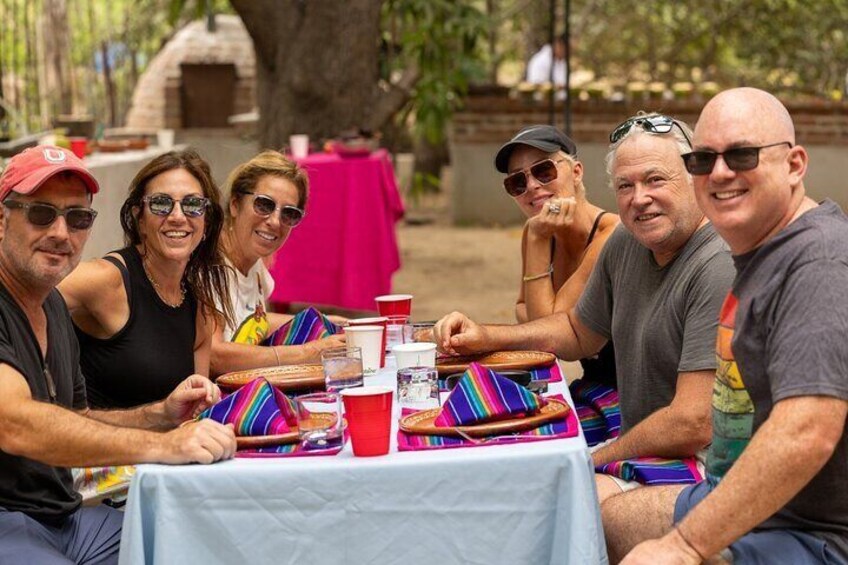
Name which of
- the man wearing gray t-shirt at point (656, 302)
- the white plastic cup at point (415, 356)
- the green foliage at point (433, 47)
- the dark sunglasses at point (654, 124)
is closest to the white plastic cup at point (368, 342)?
the white plastic cup at point (415, 356)

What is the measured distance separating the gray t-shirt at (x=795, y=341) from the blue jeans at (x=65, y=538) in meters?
1.42

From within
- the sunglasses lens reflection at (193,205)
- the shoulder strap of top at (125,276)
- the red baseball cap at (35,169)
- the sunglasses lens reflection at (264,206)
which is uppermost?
the red baseball cap at (35,169)

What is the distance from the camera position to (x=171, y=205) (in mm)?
3238

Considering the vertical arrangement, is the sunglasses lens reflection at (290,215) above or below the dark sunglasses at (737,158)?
below

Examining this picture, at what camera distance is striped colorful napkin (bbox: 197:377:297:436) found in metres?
2.48

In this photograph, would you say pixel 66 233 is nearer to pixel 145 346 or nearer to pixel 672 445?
pixel 145 346

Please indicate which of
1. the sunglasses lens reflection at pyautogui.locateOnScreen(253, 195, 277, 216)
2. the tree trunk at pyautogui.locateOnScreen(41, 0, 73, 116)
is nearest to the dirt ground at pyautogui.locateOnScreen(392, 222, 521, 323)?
the tree trunk at pyautogui.locateOnScreen(41, 0, 73, 116)

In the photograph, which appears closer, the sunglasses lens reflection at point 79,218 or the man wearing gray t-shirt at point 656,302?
the sunglasses lens reflection at point 79,218

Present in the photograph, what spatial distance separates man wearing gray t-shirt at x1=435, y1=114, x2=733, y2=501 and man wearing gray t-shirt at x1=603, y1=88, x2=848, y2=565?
12.4 inches

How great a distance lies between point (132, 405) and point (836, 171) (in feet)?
35.6

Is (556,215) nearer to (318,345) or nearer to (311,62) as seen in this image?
(318,345)

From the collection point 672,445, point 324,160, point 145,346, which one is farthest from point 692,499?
point 324,160

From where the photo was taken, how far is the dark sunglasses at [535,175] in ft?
12.9

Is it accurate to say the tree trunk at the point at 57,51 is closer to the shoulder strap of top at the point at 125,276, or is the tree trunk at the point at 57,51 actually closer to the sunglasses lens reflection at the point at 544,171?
A: the sunglasses lens reflection at the point at 544,171
